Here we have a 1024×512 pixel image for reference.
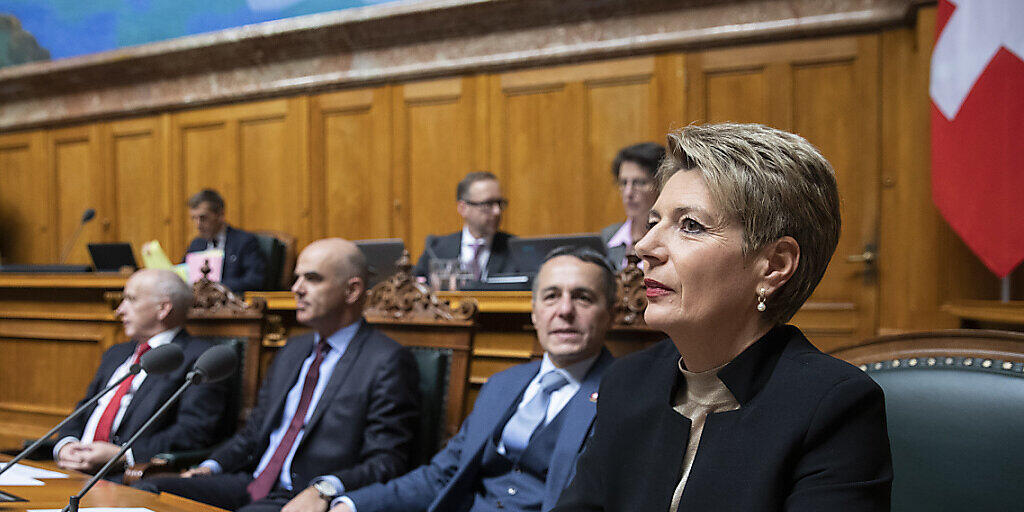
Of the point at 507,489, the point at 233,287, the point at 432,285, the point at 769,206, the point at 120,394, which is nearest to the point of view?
the point at 769,206

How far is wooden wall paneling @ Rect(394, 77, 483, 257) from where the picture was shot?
5.99m

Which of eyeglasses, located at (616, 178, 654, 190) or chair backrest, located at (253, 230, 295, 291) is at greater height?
eyeglasses, located at (616, 178, 654, 190)

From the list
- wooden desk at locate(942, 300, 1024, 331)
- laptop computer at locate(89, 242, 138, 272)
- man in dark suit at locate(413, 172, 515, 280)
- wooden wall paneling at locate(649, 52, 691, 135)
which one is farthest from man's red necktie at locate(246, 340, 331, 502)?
wooden wall paneling at locate(649, 52, 691, 135)

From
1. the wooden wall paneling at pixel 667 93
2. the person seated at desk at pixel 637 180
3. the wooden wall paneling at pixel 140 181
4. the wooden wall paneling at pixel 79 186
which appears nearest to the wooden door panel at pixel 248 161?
the wooden wall paneling at pixel 140 181

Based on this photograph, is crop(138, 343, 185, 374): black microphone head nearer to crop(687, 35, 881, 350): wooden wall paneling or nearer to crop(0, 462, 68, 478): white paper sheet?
crop(0, 462, 68, 478): white paper sheet

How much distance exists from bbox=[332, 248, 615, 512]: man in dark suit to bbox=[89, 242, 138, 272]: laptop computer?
3.33 m

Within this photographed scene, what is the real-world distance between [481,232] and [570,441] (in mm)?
2636

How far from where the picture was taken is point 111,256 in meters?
4.84

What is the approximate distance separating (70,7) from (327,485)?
8.07 m

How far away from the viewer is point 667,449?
1.13 m

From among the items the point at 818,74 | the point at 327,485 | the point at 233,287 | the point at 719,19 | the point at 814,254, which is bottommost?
the point at 327,485

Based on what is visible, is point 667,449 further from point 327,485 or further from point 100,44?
point 100,44

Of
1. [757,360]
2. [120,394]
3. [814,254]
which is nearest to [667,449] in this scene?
[757,360]

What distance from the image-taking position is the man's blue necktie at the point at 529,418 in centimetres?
207
